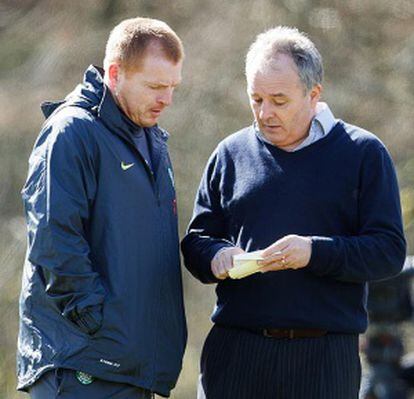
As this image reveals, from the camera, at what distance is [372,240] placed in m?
3.77

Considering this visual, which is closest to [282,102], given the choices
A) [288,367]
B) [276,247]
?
[276,247]

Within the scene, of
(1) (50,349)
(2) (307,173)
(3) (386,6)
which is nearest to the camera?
(1) (50,349)

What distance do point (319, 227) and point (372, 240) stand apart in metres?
0.18

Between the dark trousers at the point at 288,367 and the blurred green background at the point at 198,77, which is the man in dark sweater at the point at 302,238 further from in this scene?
the blurred green background at the point at 198,77

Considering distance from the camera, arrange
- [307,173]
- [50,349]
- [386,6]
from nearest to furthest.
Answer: [50,349]
[307,173]
[386,6]

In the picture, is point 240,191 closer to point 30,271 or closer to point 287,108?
point 287,108

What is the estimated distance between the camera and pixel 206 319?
822cm

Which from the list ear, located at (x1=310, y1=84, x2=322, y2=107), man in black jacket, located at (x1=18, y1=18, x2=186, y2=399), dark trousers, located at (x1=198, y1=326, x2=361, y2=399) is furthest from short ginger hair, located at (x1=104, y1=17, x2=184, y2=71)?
dark trousers, located at (x1=198, y1=326, x2=361, y2=399)

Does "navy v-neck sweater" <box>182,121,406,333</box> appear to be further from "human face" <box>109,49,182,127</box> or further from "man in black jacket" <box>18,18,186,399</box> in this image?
"human face" <box>109,49,182,127</box>

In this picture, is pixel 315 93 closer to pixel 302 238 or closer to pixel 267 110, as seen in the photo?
pixel 267 110

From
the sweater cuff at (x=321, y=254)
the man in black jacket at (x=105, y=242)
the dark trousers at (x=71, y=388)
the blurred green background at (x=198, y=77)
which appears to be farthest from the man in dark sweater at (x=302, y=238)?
the blurred green background at (x=198, y=77)

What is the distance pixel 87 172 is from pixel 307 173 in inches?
27.9

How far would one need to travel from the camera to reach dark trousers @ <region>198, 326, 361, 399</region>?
12.5 feet

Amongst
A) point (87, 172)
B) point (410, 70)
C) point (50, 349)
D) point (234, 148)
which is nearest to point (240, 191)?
point (234, 148)
